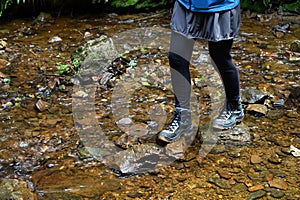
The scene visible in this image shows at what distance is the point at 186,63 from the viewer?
10.8ft

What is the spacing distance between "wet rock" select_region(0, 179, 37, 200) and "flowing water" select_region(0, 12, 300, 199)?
0.12m

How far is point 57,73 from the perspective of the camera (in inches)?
196

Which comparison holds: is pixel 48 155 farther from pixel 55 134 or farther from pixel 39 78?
pixel 39 78

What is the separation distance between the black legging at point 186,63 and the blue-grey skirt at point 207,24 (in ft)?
0.27

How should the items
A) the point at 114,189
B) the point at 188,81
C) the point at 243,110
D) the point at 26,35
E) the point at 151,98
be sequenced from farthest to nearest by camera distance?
the point at 26,35
the point at 151,98
the point at 243,110
the point at 188,81
the point at 114,189

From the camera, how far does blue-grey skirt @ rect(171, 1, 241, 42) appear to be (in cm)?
308

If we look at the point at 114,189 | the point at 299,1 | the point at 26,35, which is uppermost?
the point at 299,1

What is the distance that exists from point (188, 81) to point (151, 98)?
3.63ft

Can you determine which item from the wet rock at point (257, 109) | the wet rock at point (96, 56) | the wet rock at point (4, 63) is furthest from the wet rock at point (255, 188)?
the wet rock at point (4, 63)

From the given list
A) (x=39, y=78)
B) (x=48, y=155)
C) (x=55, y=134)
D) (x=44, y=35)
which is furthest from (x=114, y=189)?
(x=44, y=35)

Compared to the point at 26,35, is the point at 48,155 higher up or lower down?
lower down

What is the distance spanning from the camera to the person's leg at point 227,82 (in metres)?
3.33

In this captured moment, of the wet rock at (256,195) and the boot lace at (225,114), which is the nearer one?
the wet rock at (256,195)

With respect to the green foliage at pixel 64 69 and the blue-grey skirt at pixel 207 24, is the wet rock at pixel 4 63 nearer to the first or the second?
the green foliage at pixel 64 69
